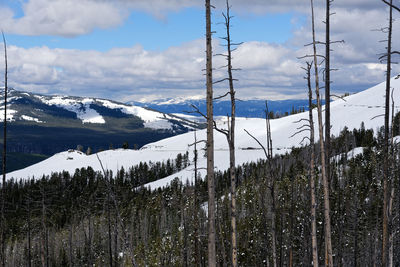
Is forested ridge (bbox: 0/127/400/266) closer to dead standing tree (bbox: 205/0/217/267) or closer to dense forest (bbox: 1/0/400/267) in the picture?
dense forest (bbox: 1/0/400/267)

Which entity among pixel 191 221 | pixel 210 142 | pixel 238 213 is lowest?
pixel 238 213

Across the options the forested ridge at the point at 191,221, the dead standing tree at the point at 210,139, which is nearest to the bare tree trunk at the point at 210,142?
the dead standing tree at the point at 210,139

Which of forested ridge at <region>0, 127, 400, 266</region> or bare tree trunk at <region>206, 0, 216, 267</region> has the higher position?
bare tree trunk at <region>206, 0, 216, 267</region>

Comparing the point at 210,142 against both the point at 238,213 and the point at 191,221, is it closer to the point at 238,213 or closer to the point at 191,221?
the point at 191,221

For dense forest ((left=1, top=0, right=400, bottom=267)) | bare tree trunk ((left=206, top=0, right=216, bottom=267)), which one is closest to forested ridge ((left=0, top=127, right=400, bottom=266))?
dense forest ((left=1, top=0, right=400, bottom=267))

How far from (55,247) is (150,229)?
23.1 meters

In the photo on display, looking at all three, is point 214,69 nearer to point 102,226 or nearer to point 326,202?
point 326,202

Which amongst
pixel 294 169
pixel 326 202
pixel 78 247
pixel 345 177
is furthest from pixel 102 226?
pixel 326 202

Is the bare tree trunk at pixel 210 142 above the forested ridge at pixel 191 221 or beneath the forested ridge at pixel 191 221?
above

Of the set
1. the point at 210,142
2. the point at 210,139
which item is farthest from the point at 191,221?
the point at 210,142

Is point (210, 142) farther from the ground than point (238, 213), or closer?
farther from the ground

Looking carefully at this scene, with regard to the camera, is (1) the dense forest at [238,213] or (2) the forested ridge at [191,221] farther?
(2) the forested ridge at [191,221]

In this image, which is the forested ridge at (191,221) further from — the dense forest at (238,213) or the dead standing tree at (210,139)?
the dead standing tree at (210,139)

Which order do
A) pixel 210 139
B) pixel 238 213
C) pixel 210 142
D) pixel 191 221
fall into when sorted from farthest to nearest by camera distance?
pixel 238 213 → pixel 191 221 → pixel 210 139 → pixel 210 142
